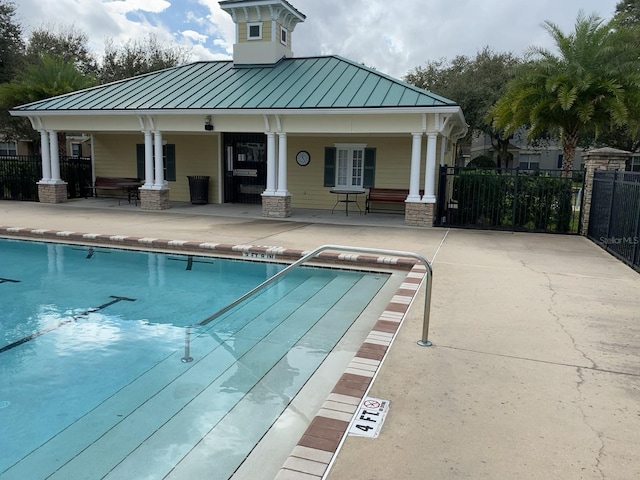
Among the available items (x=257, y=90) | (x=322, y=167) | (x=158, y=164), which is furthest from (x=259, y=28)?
(x=158, y=164)

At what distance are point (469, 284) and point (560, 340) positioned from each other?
215 cm

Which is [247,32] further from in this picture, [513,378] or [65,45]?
[65,45]

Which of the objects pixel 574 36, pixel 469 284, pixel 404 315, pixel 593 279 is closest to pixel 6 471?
A: pixel 404 315

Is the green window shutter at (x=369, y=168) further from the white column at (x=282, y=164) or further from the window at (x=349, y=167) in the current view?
the white column at (x=282, y=164)

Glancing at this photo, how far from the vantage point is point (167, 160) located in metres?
17.4

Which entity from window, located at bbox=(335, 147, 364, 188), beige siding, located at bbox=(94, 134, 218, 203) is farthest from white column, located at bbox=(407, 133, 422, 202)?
beige siding, located at bbox=(94, 134, 218, 203)

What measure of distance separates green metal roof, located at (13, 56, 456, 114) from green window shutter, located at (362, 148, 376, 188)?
2355mm

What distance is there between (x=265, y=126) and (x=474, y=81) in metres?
18.8

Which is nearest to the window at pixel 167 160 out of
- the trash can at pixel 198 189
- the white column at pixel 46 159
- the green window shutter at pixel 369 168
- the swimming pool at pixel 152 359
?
the trash can at pixel 198 189

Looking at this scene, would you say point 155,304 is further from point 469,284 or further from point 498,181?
point 498,181

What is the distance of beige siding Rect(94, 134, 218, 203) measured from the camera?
16953 mm

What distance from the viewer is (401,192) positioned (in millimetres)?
14570

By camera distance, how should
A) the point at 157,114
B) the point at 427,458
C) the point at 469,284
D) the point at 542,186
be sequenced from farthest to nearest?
1. the point at 157,114
2. the point at 542,186
3. the point at 469,284
4. the point at 427,458

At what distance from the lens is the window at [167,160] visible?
56.7ft
